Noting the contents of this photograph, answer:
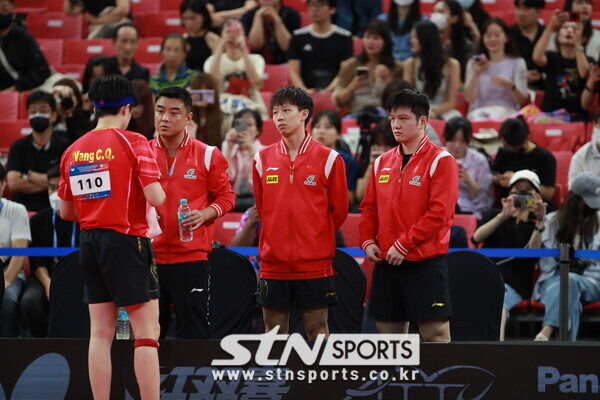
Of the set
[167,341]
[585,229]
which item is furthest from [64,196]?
[585,229]

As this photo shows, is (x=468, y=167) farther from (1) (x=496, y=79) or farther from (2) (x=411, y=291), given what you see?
(2) (x=411, y=291)

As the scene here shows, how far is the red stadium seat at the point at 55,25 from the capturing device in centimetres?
1170

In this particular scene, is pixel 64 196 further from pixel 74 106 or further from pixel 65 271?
pixel 74 106

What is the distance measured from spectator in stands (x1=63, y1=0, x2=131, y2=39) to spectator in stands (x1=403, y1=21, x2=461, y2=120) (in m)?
3.92

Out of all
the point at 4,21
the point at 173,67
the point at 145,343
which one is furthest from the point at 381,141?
the point at 4,21

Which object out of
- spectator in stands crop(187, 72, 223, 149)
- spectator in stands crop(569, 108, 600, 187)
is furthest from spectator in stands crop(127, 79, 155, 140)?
spectator in stands crop(569, 108, 600, 187)

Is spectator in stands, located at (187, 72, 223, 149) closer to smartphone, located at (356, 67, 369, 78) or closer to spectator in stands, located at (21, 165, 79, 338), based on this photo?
spectator in stands, located at (21, 165, 79, 338)

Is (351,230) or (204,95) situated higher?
(204,95)

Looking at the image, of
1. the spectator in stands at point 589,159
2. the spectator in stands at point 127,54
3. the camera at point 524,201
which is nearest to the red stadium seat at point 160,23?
the spectator in stands at point 127,54

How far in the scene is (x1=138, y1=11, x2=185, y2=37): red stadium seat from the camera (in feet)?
38.1

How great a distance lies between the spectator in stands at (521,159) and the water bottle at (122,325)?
3.57m

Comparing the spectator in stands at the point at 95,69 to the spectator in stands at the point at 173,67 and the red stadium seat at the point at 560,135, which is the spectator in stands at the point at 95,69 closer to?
the spectator in stands at the point at 173,67

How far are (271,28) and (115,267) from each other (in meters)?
6.36

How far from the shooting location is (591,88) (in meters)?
8.98
